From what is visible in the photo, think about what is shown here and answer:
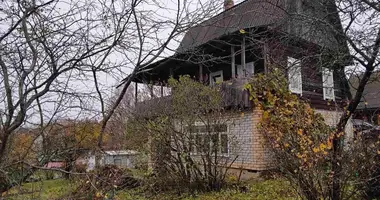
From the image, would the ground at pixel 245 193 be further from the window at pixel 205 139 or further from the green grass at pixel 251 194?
the window at pixel 205 139

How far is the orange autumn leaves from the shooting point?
16.0ft

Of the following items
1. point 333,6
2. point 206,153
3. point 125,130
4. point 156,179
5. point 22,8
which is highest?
point 333,6

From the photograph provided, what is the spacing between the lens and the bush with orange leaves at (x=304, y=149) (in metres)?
4.84

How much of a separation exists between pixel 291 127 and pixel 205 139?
336 cm

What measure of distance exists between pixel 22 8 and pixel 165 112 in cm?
586

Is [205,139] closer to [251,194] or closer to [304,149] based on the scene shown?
[251,194]

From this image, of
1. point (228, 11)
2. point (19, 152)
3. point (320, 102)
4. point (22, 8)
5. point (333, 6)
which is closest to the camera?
point (22, 8)

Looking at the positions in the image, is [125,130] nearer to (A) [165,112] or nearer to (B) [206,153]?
(A) [165,112]

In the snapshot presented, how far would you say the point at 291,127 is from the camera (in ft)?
17.4

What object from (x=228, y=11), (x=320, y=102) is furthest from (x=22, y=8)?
(x=320, y=102)

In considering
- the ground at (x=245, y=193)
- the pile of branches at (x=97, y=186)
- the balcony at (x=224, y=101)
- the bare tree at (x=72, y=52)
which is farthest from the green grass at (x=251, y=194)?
the bare tree at (x=72, y=52)

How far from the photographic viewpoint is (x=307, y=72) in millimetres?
7387

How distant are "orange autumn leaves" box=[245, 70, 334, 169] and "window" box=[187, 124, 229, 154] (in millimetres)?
2142

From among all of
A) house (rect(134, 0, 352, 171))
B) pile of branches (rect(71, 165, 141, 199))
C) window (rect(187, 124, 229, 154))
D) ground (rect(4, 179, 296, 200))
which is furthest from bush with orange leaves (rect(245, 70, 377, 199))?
pile of branches (rect(71, 165, 141, 199))
